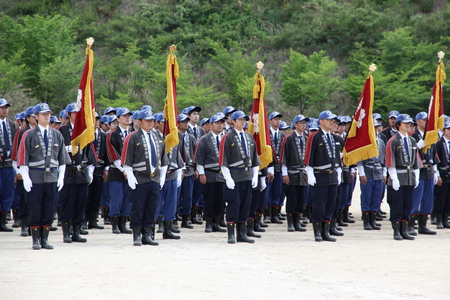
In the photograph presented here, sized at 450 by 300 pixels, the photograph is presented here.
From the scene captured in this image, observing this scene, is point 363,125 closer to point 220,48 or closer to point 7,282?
point 7,282

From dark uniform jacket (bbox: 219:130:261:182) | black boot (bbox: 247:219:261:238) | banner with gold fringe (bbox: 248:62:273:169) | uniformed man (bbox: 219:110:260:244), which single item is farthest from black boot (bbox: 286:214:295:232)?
dark uniform jacket (bbox: 219:130:261:182)

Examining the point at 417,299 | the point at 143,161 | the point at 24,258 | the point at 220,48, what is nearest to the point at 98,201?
the point at 143,161

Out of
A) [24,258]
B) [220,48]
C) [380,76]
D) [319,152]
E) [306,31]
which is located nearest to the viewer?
[24,258]

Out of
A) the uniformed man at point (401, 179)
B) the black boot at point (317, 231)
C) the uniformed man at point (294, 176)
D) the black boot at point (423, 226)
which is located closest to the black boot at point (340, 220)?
the uniformed man at point (294, 176)

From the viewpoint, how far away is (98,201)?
40.5 ft

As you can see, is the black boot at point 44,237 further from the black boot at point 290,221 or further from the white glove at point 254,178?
the black boot at point 290,221

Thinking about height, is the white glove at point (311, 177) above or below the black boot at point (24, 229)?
above

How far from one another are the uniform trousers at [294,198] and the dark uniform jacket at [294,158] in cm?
13

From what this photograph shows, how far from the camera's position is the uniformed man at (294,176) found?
40.7 ft

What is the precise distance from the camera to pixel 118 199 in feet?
37.8

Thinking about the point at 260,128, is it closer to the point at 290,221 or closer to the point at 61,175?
the point at 290,221

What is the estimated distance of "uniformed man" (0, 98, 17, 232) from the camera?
11.7 m

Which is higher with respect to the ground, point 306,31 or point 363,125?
point 306,31

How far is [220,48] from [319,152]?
23.7 metres
